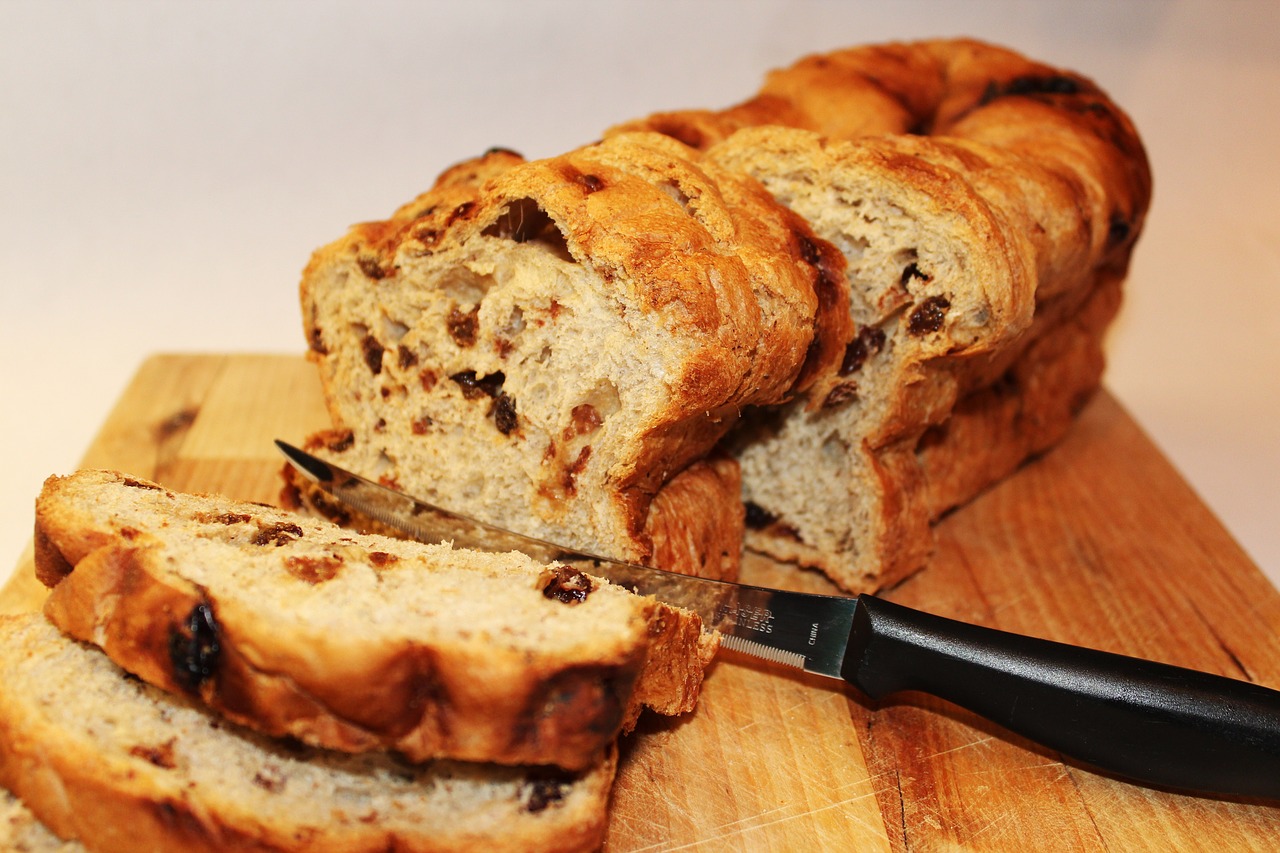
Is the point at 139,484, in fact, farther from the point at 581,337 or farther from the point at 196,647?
the point at 581,337

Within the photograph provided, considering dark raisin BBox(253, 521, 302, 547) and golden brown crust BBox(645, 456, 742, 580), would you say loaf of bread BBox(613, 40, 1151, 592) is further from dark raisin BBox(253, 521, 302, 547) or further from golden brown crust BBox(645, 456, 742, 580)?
dark raisin BBox(253, 521, 302, 547)

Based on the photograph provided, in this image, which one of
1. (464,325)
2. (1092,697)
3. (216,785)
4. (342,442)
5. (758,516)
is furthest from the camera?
(758,516)

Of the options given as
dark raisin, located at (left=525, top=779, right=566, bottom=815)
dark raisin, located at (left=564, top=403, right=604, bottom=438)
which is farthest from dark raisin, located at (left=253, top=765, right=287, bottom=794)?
dark raisin, located at (left=564, top=403, right=604, bottom=438)

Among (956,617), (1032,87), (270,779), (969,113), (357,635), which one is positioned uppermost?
(1032,87)

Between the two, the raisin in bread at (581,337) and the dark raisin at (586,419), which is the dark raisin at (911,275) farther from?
the dark raisin at (586,419)

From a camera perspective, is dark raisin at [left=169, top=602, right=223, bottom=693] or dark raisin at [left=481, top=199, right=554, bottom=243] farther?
dark raisin at [left=481, top=199, right=554, bottom=243]

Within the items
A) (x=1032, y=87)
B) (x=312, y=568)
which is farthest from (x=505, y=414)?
(x=1032, y=87)

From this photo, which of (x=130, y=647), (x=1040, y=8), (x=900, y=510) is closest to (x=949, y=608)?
(x=900, y=510)
